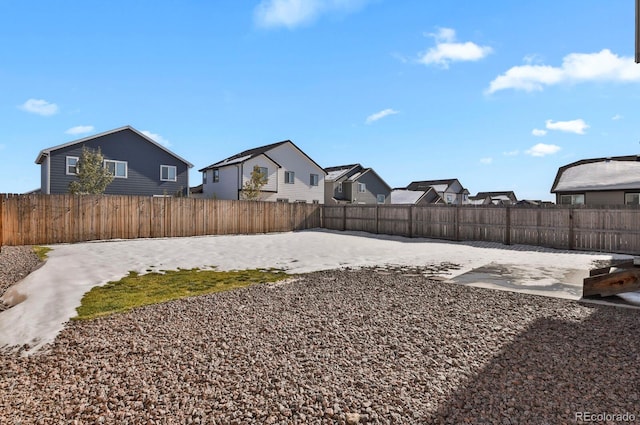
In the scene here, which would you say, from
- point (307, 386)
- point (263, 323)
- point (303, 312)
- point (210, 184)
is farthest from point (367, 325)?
point (210, 184)

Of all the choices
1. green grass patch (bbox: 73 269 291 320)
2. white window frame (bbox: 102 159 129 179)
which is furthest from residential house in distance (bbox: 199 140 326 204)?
green grass patch (bbox: 73 269 291 320)

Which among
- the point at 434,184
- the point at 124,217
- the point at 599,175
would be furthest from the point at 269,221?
the point at 434,184

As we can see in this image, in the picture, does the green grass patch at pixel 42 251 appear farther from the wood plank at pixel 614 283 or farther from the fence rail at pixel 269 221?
the wood plank at pixel 614 283

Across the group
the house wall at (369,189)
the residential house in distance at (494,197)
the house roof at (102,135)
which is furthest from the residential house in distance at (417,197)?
the house roof at (102,135)

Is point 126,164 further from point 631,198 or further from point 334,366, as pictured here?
point 631,198

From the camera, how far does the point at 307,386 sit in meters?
3.05

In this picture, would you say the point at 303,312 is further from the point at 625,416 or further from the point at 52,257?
the point at 52,257

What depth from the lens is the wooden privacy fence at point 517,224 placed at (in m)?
13.4

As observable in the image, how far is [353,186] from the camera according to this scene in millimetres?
38844

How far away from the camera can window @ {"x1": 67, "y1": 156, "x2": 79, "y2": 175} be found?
23.9 meters

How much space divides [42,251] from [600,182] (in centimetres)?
2786

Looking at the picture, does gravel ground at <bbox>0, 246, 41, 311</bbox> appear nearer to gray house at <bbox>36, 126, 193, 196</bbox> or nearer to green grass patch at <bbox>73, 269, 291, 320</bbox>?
green grass patch at <bbox>73, 269, 291, 320</bbox>

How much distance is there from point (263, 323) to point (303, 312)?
0.70 meters

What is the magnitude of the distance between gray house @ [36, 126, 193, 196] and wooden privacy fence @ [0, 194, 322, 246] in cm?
1031
